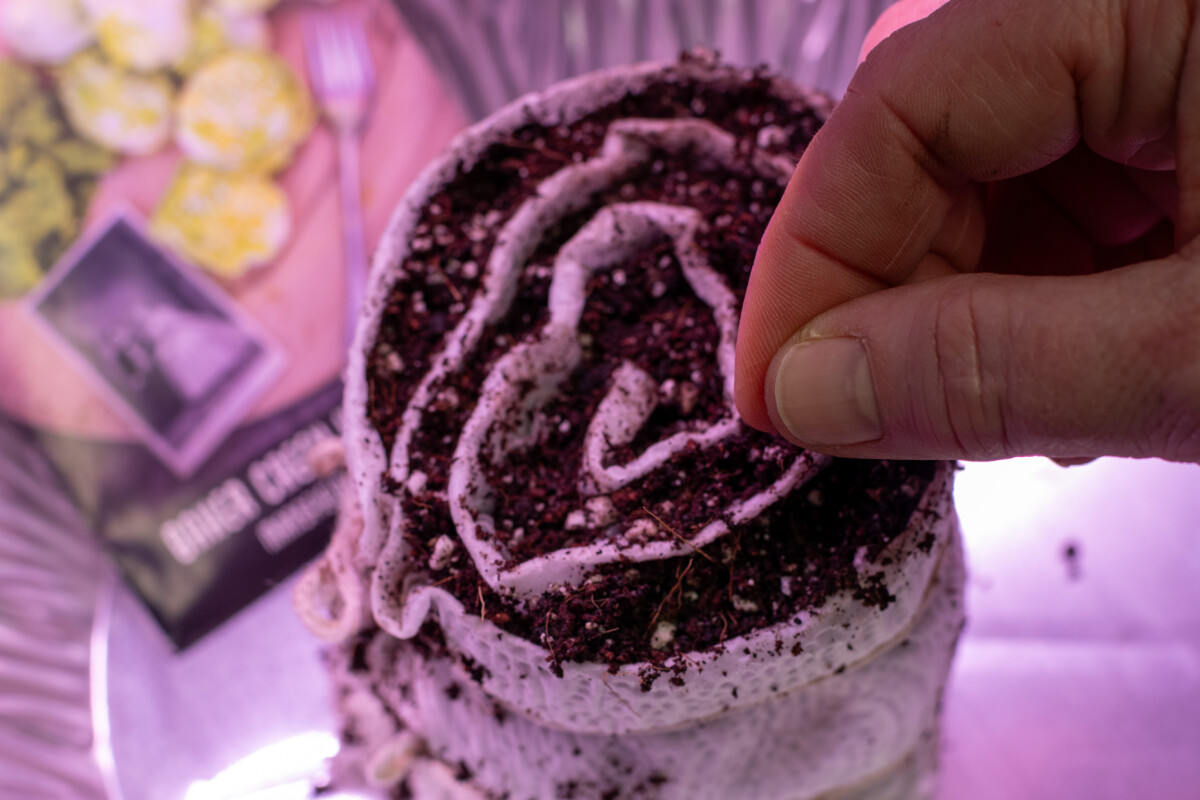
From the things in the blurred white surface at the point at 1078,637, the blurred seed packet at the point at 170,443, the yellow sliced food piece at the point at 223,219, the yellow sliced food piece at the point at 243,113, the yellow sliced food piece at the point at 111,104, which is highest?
A: the yellow sliced food piece at the point at 111,104

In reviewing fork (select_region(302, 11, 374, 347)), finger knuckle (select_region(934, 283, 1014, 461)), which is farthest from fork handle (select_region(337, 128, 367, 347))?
finger knuckle (select_region(934, 283, 1014, 461))

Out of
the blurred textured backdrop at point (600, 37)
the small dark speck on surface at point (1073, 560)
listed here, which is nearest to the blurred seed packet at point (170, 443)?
the blurred textured backdrop at point (600, 37)

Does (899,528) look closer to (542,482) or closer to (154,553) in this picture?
(542,482)

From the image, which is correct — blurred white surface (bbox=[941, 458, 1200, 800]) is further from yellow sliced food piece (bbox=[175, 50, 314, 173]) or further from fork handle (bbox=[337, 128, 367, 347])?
yellow sliced food piece (bbox=[175, 50, 314, 173])

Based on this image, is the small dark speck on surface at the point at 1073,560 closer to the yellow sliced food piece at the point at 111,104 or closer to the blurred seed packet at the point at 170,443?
the blurred seed packet at the point at 170,443

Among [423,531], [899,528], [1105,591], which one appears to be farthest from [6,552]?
[1105,591]
